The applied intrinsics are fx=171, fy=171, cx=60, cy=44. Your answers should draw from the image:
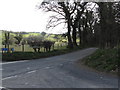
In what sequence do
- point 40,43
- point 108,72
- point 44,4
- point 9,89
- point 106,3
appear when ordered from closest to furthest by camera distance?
point 9,89 < point 108,72 < point 106,3 < point 40,43 < point 44,4

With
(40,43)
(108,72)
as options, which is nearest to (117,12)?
(108,72)

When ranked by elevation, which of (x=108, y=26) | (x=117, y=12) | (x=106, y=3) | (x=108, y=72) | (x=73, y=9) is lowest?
(x=108, y=72)

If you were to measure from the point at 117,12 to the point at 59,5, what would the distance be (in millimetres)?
20021

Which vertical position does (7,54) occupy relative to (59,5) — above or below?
below

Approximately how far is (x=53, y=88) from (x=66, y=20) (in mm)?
31213

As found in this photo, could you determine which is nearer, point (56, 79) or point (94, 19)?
point (56, 79)

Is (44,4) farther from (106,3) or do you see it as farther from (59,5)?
(106,3)

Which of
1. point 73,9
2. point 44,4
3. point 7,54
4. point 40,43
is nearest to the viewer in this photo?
point 7,54

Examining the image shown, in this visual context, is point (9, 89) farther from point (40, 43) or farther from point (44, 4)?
point (44, 4)

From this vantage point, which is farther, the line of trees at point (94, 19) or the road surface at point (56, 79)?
the line of trees at point (94, 19)

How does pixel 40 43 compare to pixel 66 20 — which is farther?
pixel 66 20

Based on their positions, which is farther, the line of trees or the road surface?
the line of trees

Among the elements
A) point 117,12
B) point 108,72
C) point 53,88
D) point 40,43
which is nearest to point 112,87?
point 53,88

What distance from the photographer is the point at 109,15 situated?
17.6 meters
